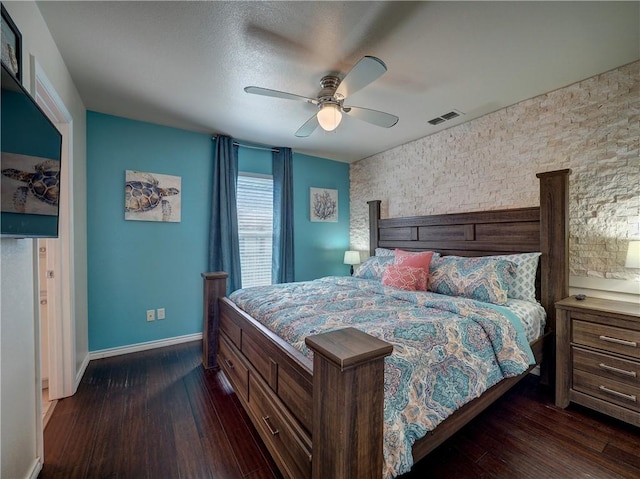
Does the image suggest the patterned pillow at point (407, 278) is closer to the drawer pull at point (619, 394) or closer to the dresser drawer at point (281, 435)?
the drawer pull at point (619, 394)

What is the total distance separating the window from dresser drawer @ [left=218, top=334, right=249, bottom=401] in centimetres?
141

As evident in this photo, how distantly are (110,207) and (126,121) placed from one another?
3.23 feet

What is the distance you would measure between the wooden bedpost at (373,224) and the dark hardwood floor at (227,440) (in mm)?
2323

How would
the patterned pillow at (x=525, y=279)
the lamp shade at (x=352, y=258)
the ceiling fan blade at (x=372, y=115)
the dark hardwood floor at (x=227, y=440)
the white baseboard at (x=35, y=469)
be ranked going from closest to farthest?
the white baseboard at (x=35, y=469), the dark hardwood floor at (x=227, y=440), the ceiling fan blade at (x=372, y=115), the patterned pillow at (x=525, y=279), the lamp shade at (x=352, y=258)

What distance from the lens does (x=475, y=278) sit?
8.03ft

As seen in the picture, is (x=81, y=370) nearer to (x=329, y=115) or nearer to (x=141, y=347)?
(x=141, y=347)

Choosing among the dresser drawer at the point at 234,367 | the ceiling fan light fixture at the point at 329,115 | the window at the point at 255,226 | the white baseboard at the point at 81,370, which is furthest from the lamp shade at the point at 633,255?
the white baseboard at the point at 81,370

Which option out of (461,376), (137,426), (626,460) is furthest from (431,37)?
(137,426)

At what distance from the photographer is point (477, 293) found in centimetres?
238

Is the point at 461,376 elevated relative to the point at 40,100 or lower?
lower

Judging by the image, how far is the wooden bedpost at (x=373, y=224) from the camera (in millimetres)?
4155

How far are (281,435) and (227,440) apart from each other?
573 mm

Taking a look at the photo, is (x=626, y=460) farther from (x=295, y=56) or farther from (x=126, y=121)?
(x=126, y=121)

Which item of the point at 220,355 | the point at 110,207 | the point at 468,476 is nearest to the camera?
the point at 468,476
